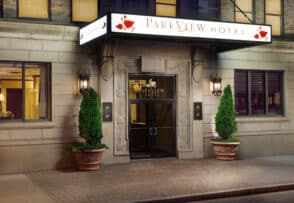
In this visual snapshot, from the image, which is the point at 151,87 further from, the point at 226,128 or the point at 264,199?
the point at 264,199

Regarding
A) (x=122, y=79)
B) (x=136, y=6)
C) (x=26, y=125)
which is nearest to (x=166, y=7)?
(x=136, y=6)

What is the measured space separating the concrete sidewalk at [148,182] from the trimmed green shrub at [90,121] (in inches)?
37.0

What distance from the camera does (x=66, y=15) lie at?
13.3 metres

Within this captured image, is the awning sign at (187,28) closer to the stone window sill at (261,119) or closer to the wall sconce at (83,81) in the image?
the wall sconce at (83,81)

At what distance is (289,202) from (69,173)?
6.55 meters

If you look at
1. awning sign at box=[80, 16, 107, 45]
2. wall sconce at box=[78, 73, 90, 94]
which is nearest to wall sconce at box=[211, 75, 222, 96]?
wall sconce at box=[78, 73, 90, 94]

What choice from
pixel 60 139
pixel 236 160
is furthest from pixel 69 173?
pixel 236 160

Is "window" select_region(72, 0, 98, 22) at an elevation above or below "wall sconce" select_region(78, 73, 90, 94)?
above

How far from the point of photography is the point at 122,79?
1401 centimetres

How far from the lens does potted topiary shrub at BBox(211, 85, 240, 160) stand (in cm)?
1441

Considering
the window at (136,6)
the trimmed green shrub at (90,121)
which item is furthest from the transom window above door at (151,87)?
the window at (136,6)

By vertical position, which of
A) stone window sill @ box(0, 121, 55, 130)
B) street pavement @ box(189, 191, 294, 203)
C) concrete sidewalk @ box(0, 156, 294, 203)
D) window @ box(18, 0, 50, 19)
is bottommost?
street pavement @ box(189, 191, 294, 203)

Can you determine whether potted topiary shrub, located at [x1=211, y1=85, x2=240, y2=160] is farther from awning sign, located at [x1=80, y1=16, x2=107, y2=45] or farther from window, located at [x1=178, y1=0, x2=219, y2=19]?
awning sign, located at [x1=80, y1=16, x2=107, y2=45]

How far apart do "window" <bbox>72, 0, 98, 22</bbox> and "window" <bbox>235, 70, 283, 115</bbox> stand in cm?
630
